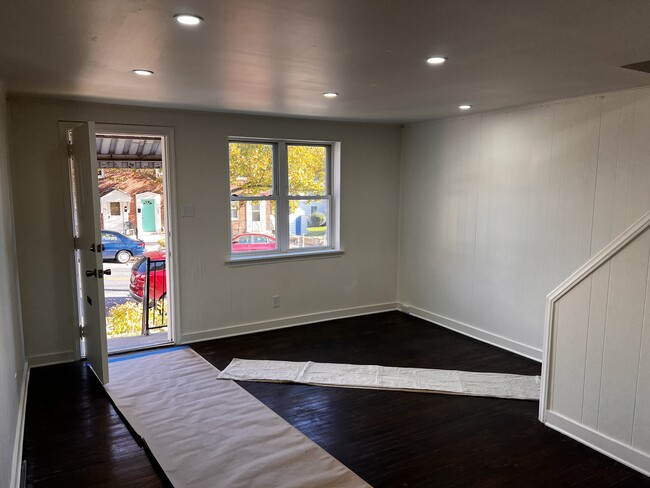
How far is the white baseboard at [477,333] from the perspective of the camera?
14.0ft

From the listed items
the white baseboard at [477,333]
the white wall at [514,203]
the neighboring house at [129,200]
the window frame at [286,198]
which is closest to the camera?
the white wall at [514,203]

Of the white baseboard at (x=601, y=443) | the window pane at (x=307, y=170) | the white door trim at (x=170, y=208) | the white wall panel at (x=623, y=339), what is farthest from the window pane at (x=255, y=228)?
the white wall panel at (x=623, y=339)

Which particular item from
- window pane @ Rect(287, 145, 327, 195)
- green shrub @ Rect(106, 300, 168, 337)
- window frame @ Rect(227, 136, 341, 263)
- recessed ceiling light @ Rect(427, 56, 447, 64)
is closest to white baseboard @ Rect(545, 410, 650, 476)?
recessed ceiling light @ Rect(427, 56, 447, 64)

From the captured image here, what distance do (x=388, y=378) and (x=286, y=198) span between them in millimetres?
2290

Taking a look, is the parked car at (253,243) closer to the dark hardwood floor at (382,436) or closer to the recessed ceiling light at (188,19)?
the dark hardwood floor at (382,436)

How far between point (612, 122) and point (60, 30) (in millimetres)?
3598

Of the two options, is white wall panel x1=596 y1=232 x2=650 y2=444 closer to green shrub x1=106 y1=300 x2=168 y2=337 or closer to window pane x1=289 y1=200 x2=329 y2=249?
window pane x1=289 y1=200 x2=329 y2=249

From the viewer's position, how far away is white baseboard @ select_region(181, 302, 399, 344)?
15.6 feet

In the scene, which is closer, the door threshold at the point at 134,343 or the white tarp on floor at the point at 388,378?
the white tarp on floor at the point at 388,378

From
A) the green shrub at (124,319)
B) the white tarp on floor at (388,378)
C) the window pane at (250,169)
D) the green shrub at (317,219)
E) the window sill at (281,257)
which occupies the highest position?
the window pane at (250,169)

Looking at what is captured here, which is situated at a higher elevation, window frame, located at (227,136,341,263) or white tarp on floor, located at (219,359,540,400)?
window frame, located at (227,136,341,263)

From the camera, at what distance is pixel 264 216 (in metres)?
5.14

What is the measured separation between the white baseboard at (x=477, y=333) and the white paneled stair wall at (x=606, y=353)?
1.22 m

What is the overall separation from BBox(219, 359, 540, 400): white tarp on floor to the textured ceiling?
2223mm
